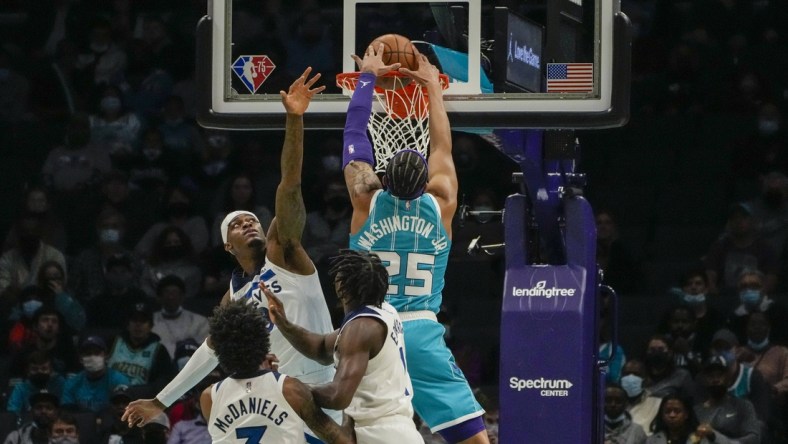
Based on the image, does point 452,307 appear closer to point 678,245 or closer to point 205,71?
point 678,245

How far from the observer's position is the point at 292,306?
8422mm

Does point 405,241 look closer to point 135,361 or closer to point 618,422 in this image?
point 618,422

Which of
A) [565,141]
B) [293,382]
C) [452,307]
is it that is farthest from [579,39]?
[452,307]

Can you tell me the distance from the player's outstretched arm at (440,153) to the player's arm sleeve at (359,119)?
10.1 inches

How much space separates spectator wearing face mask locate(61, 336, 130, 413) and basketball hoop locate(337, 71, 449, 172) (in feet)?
16.8

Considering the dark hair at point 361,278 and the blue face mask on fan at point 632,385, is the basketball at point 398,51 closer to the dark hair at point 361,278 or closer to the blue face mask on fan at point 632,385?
the dark hair at point 361,278

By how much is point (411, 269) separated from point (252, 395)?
4.66 ft

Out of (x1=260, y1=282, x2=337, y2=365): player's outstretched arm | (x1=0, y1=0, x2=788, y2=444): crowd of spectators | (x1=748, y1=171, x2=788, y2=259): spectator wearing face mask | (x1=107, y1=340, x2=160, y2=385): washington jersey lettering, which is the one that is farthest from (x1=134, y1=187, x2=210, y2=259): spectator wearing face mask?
(x1=260, y1=282, x2=337, y2=365): player's outstretched arm

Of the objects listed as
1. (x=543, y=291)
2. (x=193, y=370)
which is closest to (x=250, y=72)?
(x=193, y=370)

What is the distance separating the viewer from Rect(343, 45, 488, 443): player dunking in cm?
823

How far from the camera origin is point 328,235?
1434cm

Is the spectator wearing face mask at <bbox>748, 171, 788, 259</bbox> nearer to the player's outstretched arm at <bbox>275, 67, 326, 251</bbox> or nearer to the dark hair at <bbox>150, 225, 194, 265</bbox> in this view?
the dark hair at <bbox>150, 225, 194, 265</bbox>

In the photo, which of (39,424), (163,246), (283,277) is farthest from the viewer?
(163,246)

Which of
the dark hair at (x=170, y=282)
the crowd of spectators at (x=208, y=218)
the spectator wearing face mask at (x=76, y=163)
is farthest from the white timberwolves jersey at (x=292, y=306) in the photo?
the spectator wearing face mask at (x=76, y=163)
